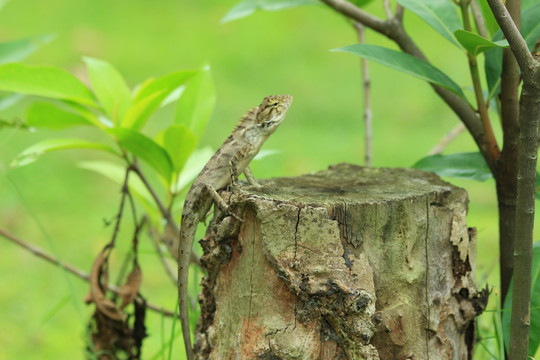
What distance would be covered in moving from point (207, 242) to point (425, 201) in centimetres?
69

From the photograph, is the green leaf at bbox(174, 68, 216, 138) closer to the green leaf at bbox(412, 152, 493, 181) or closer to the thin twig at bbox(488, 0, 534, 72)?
the green leaf at bbox(412, 152, 493, 181)

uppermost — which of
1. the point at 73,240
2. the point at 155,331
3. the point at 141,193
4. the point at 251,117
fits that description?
the point at 251,117

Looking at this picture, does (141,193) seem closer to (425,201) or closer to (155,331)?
(425,201)

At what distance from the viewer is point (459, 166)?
8.38 ft

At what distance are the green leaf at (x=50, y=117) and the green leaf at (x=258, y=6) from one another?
28.2 inches

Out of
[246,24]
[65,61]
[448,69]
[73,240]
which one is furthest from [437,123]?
[65,61]

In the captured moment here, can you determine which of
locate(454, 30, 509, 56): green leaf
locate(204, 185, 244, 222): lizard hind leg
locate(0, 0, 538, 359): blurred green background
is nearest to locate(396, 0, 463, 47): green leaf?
locate(454, 30, 509, 56): green leaf

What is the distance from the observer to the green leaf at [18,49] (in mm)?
2877

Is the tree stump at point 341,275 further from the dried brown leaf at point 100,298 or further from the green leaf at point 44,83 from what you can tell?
the green leaf at point 44,83

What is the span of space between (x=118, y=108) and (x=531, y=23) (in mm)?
1531

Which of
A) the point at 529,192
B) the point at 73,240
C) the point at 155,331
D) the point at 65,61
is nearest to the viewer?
the point at 529,192

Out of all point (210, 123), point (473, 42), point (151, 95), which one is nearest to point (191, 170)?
point (151, 95)

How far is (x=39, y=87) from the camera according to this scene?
2.51 metres

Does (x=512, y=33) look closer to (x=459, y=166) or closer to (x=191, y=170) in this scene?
(x=459, y=166)
